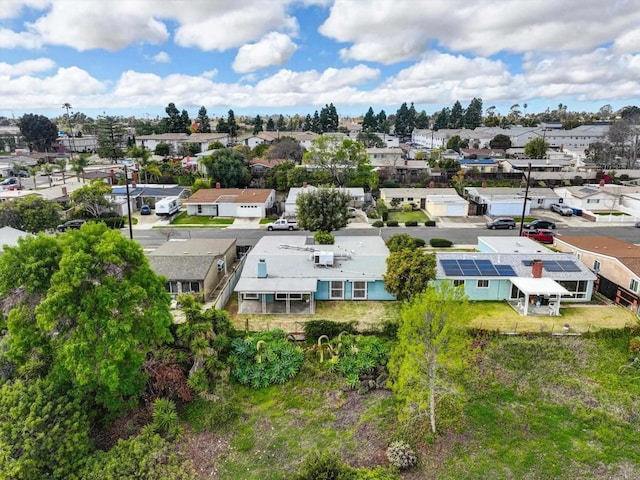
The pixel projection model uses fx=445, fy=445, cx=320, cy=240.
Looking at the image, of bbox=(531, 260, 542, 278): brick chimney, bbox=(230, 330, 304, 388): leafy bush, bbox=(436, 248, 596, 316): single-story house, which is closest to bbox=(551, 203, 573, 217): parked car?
bbox=(436, 248, 596, 316): single-story house

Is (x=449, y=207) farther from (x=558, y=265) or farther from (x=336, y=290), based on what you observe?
(x=336, y=290)

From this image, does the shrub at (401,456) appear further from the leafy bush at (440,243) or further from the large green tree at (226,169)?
the large green tree at (226,169)

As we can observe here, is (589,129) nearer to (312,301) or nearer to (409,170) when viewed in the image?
(409,170)

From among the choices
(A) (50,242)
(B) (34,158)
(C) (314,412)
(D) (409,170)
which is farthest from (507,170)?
(B) (34,158)

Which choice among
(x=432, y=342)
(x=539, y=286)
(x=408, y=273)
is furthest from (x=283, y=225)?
(x=432, y=342)

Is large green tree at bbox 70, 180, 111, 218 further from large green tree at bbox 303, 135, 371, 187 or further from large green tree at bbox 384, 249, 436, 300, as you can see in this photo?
large green tree at bbox 384, 249, 436, 300

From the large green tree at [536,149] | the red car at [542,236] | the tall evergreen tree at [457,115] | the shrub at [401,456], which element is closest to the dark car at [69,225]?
the shrub at [401,456]
